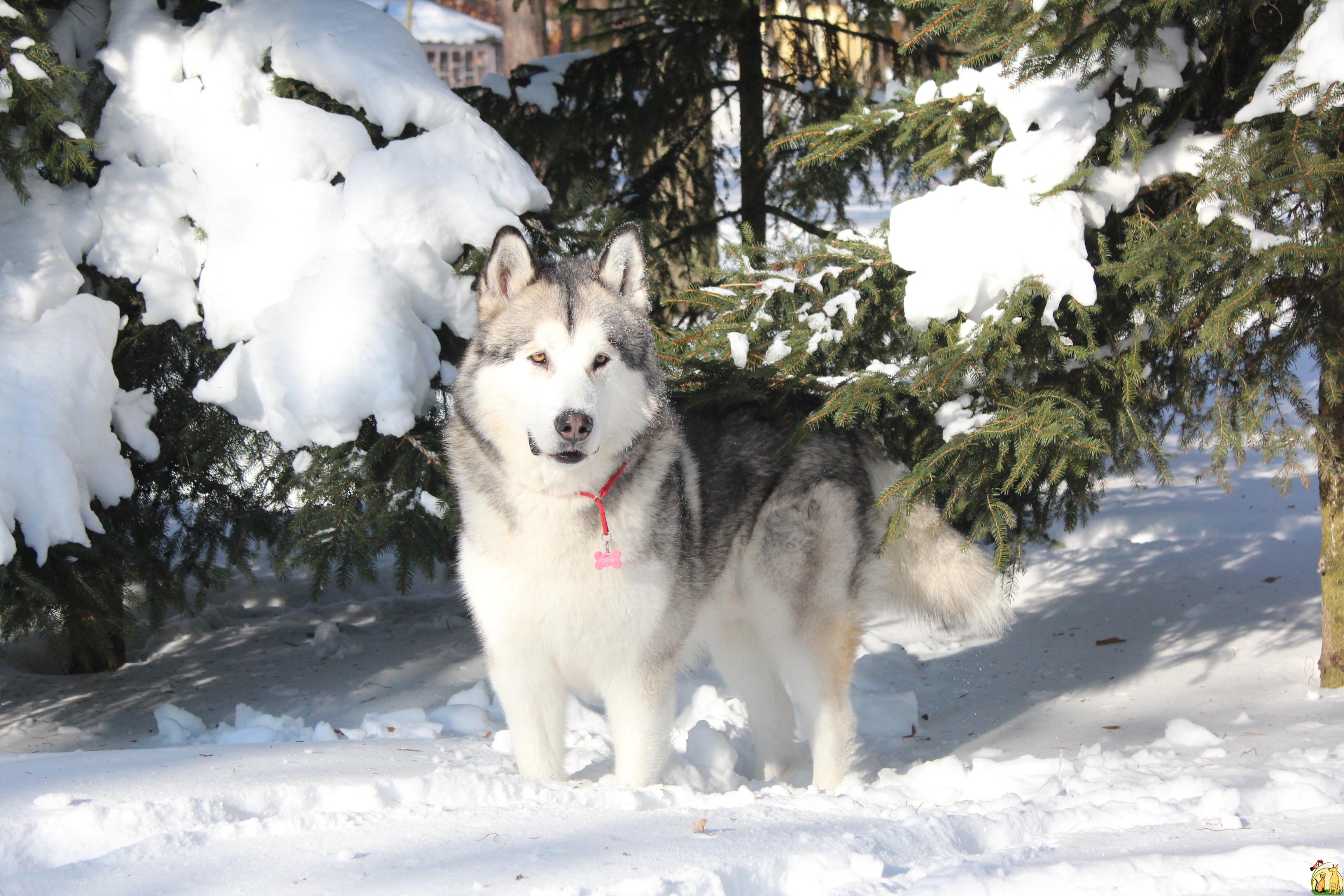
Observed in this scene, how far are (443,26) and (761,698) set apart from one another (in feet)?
80.8

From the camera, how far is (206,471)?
499 cm

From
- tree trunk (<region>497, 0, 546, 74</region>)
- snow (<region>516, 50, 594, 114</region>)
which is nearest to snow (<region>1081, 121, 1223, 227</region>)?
snow (<region>516, 50, 594, 114</region>)

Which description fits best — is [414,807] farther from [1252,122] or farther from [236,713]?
[1252,122]

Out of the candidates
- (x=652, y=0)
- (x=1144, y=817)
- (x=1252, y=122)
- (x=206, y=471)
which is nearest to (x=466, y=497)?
(x=206, y=471)

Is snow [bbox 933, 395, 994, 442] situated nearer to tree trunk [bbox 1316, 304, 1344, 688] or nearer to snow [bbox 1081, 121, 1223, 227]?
snow [bbox 1081, 121, 1223, 227]

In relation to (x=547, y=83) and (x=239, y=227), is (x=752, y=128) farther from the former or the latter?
(x=239, y=227)

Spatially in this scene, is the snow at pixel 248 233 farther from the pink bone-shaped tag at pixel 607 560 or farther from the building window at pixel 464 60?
the building window at pixel 464 60

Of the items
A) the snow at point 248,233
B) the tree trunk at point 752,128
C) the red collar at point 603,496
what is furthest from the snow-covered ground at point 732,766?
the tree trunk at point 752,128

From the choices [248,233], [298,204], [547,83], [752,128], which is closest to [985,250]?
[298,204]

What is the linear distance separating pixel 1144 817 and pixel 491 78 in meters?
5.38

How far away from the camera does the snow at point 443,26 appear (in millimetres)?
24750

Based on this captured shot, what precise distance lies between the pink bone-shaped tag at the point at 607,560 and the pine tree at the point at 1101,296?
1132 mm

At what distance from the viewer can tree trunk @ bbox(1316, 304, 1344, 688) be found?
14.0 feet
